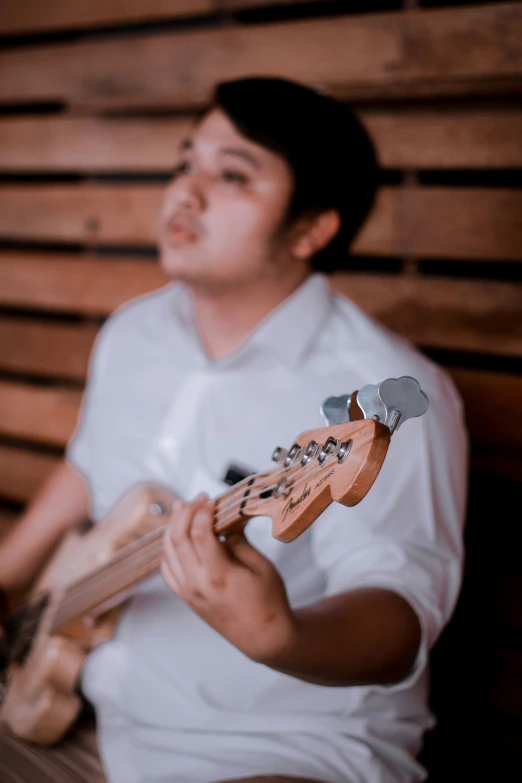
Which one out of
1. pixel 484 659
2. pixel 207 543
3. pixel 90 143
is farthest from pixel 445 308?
pixel 90 143

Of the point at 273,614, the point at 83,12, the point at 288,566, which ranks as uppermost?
the point at 83,12

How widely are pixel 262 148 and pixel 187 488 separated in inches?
32.7

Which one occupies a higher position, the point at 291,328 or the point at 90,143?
the point at 90,143

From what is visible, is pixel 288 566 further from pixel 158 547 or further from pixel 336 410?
pixel 336 410

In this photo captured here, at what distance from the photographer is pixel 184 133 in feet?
8.48

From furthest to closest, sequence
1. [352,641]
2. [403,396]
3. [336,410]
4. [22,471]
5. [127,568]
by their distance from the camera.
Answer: [22,471], [127,568], [352,641], [336,410], [403,396]

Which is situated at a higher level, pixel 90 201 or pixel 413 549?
pixel 90 201

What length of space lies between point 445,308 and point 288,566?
3.06 ft

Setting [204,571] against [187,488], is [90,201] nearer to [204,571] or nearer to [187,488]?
[187,488]

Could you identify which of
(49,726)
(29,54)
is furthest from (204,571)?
(29,54)

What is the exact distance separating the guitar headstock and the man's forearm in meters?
0.23

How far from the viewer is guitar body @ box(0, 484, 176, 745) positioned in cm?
166

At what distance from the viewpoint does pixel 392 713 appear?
157 cm

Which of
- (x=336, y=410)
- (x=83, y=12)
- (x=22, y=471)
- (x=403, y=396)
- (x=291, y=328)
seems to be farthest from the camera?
(x=22, y=471)
